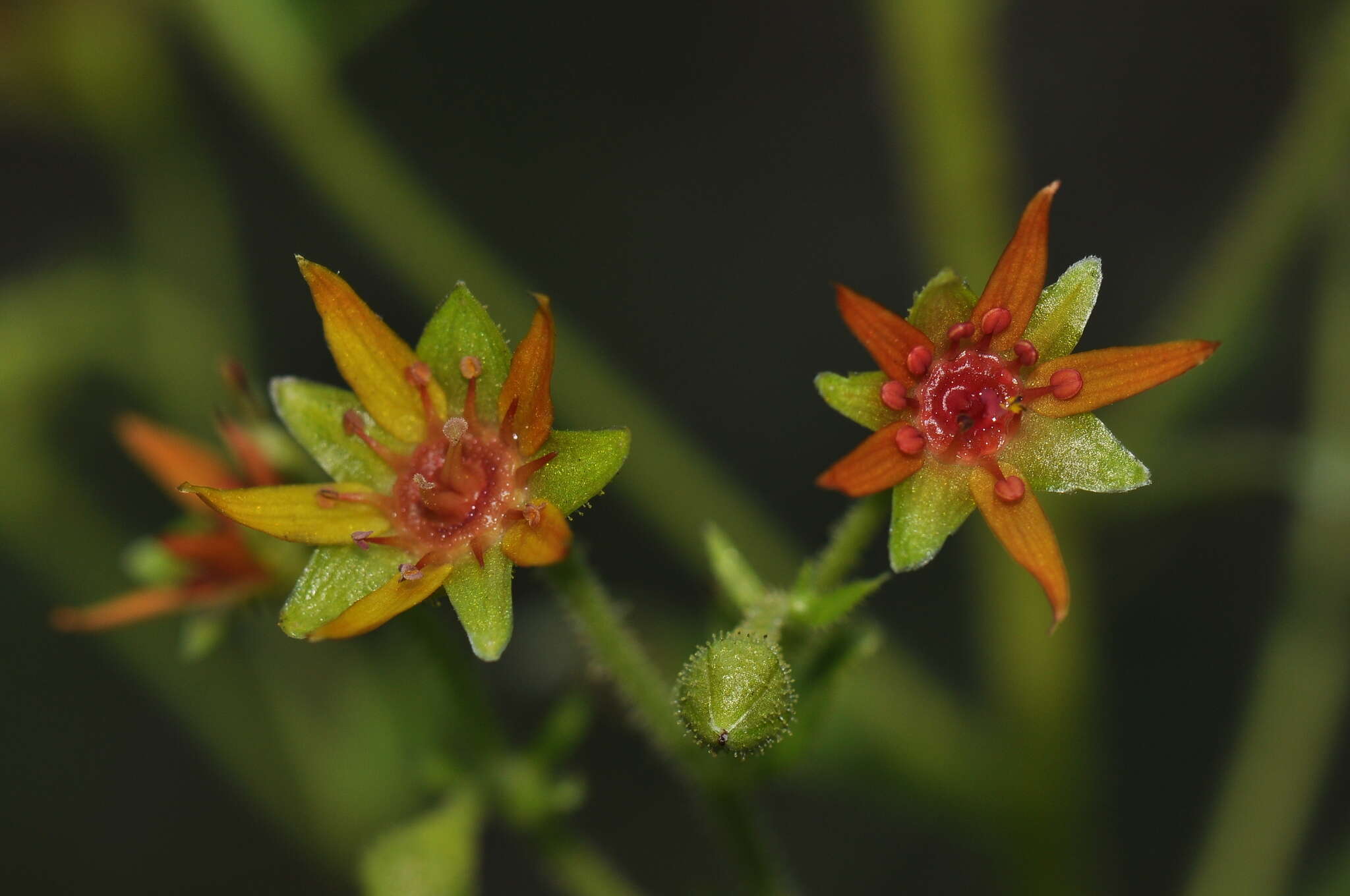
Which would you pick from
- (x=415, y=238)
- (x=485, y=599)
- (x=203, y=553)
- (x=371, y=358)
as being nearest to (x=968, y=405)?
(x=485, y=599)

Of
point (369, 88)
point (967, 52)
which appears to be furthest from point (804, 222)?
point (967, 52)

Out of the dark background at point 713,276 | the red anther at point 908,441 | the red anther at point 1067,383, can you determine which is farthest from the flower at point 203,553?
the dark background at point 713,276

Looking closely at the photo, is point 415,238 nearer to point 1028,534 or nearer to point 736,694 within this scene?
point 736,694

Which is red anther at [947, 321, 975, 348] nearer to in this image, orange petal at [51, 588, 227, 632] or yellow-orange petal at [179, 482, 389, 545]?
yellow-orange petal at [179, 482, 389, 545]

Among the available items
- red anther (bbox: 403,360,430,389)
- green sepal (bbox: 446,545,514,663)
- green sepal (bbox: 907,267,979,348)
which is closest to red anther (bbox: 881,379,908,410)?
green sepal (bbox: 907,267,979,348)

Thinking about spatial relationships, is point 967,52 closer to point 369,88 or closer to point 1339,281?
point 1339,281

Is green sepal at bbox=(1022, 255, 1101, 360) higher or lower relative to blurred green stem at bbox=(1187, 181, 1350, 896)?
higher

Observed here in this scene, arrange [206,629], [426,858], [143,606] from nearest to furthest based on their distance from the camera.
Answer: [426,858] < [143,606] < [206,629]
